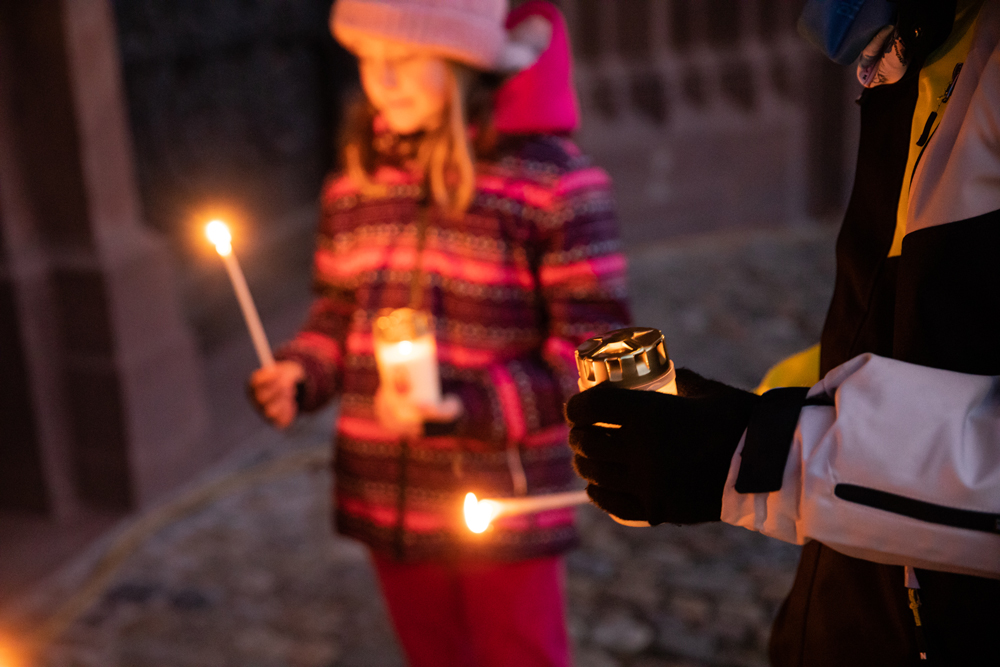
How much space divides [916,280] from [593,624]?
96.5 inches

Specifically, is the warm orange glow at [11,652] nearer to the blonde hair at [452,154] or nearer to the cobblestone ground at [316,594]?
the cobblestone ground at [316,594]

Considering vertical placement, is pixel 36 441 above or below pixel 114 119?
below

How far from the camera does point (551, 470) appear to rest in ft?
7.14

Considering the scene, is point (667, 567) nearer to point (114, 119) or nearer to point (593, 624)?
point (593, 624)

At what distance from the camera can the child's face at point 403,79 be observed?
2066mm

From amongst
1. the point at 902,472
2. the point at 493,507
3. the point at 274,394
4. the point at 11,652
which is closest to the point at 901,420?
the point at 902,472

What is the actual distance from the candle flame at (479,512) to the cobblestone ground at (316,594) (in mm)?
1925

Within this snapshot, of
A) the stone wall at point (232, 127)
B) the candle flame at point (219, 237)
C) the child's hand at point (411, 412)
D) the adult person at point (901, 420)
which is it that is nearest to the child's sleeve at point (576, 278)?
the child's hand at point (411, 412)

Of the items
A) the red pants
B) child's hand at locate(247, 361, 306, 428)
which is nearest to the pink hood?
child's hand at locate(247, 361, 306, 428)

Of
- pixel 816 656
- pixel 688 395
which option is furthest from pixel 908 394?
pixel 816 656

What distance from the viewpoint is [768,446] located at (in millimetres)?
1065

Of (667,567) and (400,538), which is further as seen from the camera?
(667,567)

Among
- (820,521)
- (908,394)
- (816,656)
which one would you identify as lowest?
(816,656)

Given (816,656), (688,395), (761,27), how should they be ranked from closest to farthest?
1. (688,395)
2. (816,656)
3. (761,27)
